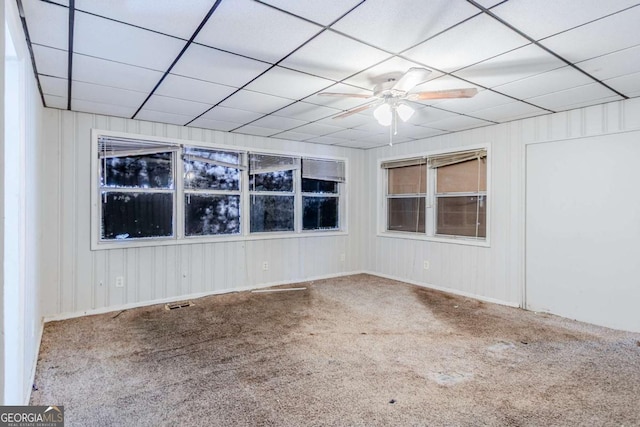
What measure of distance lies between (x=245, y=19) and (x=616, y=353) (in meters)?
3.85

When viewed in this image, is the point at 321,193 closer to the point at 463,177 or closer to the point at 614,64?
the point at 463,177

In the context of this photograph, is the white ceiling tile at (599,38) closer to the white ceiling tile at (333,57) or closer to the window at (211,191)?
the white ceiling tile at (333,57)

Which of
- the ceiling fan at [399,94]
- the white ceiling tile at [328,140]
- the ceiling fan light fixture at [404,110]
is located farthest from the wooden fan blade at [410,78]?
the white ceiling tile at [328,140]

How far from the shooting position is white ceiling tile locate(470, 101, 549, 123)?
12.2 feet

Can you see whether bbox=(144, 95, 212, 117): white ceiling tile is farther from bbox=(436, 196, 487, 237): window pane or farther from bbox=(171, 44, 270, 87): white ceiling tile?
bbox=(436, 196, 487, 237): window pane

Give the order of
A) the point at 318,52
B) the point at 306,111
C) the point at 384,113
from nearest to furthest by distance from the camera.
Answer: the point at 318,52 < the point at 384,113 < the point at 306,111

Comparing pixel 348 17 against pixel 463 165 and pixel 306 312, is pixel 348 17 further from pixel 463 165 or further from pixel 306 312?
pixel 463 165

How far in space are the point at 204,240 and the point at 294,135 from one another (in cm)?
198

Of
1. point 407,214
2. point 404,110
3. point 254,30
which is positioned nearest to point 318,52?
point 254,30

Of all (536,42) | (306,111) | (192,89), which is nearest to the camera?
(536,42)

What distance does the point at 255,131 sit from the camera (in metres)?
4.91

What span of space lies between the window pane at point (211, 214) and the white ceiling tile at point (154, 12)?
2.84 m

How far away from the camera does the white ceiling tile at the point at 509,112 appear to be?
3.72 metres

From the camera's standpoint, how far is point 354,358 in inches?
112
